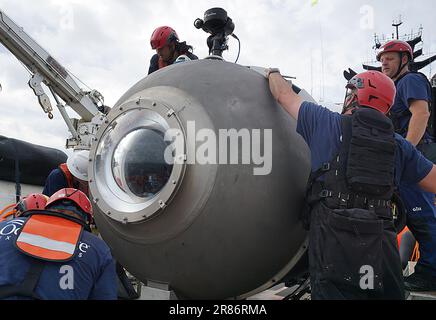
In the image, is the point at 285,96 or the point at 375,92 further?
the point at 375,92

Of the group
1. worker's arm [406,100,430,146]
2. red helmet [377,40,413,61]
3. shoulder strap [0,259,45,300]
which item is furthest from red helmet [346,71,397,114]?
shoulder strap [0,259,45,300]

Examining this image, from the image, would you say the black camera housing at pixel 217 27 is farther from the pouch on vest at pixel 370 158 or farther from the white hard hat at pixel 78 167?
the white hard hat at pixel 78 167

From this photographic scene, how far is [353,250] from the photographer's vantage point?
7.52 ft

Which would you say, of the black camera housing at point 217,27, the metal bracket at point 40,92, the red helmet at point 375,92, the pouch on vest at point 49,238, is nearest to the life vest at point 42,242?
the pouch on vest at point 49,238

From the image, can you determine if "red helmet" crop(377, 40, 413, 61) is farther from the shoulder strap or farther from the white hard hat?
the shoulder strap

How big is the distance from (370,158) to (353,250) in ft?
1.72

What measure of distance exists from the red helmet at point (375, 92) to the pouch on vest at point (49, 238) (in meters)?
2.03

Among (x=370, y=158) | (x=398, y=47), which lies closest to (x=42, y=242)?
(x=370, y=158)

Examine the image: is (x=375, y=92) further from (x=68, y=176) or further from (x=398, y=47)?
(x=68, y=176)

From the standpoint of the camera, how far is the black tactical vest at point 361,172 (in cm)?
238

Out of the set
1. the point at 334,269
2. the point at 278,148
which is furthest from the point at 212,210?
the point at 334,269

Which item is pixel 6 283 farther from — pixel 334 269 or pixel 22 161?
pixel 22 161

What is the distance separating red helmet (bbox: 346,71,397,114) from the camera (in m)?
2.73

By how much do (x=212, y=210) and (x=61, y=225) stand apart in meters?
1.06
